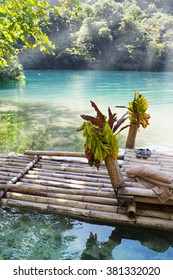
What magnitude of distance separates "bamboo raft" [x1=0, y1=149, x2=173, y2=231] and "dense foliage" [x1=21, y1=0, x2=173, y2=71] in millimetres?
38370

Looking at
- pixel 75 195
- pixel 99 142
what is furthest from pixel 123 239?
pixel 99 142

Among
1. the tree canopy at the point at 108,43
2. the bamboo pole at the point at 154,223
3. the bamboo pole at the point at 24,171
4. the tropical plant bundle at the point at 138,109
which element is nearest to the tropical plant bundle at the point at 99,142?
the bamboo pole at the point at 154,223

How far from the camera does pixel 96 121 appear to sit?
3992 mm

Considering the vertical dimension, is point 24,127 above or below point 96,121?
below

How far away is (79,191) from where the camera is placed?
14.8ft

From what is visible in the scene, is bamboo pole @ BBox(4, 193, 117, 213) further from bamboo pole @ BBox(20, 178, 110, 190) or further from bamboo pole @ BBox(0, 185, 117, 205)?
bamboo pole @ BBox(20, 178, 110, 190)

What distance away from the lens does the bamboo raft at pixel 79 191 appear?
397cm

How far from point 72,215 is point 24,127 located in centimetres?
677

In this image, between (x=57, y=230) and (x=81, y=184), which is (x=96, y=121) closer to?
(x=81, y=184)

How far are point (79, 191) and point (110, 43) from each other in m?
42.8

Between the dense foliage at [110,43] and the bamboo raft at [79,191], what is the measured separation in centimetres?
3837

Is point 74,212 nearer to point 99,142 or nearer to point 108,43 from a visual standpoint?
point 99,142
